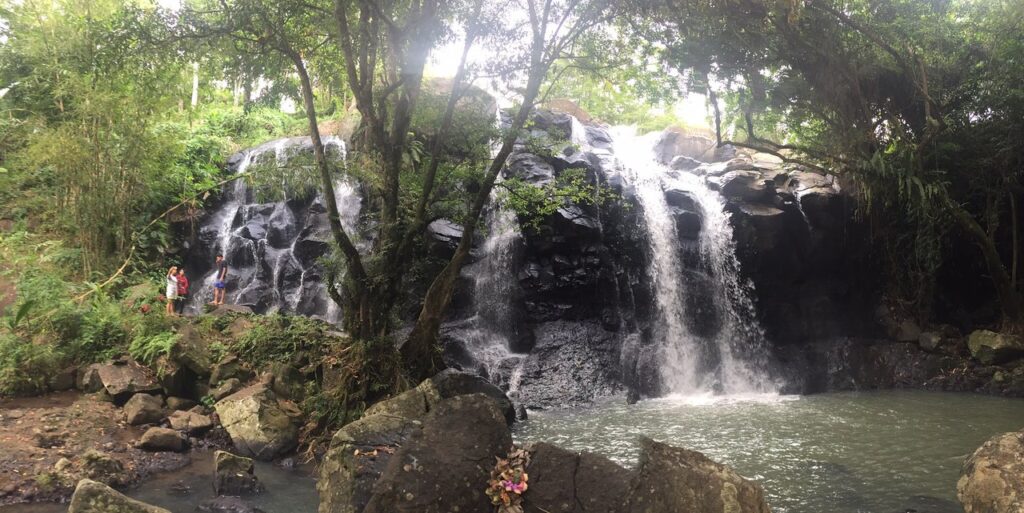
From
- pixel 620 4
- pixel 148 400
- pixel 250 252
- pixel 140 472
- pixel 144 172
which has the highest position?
pixel 620 4

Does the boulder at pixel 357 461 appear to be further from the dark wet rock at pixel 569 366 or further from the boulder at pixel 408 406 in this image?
the dark wet rock at pixel 569 366

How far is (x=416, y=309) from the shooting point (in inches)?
562

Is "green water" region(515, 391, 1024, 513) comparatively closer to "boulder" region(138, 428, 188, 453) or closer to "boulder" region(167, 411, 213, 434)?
"boulder" region(167, 411, 213, 434)

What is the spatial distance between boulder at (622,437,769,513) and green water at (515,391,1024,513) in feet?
9.23

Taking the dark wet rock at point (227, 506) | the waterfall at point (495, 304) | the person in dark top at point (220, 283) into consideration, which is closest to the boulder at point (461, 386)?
the dark wet rock at point (227, 506)

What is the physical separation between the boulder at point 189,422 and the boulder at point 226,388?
0.48 m

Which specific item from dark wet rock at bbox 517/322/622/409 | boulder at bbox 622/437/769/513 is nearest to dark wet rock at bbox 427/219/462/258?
dark wet rock at bbox 517/322/622/409

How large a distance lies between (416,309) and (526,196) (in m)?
5.36

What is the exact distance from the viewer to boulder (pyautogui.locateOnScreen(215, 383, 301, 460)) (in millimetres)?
7875

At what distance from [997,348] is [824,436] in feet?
25.9

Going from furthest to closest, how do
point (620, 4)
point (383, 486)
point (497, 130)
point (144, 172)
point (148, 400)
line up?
1. point (144, 172)
2. point (497, 130)
3. point (620, 4)
4. point (148, 400)
5. point (383, 486)

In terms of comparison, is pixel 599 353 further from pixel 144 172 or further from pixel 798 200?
pixel 144 172

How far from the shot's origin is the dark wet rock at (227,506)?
6023 mm

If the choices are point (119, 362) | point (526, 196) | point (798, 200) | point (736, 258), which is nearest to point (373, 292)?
point (526, 196)
